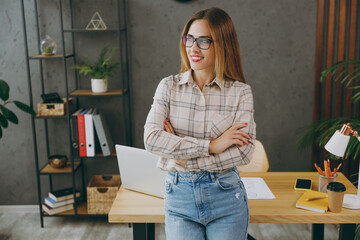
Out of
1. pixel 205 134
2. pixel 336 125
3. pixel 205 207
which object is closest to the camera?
pixel 205 207

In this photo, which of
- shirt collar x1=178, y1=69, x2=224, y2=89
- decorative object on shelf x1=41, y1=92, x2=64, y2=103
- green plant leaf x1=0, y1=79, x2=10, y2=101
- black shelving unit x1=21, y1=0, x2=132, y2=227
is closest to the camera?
shirt collar x1=178, y1=69, x2=224, y2=89

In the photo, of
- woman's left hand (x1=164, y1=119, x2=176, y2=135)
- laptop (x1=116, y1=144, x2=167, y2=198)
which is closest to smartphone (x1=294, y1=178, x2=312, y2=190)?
laptop (x1=116, y1=144, x2=167, y2=198)

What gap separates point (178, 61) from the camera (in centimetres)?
342

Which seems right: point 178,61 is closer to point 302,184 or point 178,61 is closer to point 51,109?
→ point 51,109

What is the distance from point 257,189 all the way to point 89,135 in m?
1.63

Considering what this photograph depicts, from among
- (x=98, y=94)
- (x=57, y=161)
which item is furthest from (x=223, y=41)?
(x=57, y=161)

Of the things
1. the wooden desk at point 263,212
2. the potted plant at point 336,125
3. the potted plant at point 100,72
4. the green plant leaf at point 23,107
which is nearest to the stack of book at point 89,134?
the potted plant at point 100,72

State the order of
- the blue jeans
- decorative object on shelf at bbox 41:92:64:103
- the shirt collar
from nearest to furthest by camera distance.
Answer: the blue jeans → the shirt collar → decorative object on shelf at bbox 41:92:64:103

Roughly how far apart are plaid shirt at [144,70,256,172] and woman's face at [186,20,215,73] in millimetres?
75

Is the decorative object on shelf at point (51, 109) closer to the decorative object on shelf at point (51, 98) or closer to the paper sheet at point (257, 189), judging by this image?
the decorative object on shelf at point (51, 98)

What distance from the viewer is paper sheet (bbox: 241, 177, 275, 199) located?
6.71ft

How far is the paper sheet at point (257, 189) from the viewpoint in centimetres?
204

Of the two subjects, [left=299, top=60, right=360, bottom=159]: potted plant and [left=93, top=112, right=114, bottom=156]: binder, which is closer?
[left=299, top=60, right=360, bottom=159]: potted plant

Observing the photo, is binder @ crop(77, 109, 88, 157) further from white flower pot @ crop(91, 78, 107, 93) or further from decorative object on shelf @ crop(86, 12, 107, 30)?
decorative object on shelf @ crop(86, 12, 107, 30)
